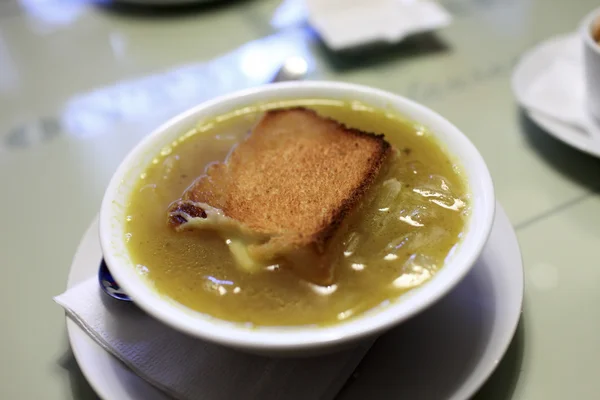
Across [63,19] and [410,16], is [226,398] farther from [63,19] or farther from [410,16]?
[63,19]

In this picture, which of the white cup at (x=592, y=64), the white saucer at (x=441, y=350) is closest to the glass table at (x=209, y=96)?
the white saucer at (x=441, y=350)

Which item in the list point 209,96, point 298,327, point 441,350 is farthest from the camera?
point 209,96

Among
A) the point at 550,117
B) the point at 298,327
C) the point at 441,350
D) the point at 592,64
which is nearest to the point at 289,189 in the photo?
the point at 298,327

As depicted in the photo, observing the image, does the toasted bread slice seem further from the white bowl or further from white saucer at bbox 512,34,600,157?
white saucer at bbox 512,34,600,157

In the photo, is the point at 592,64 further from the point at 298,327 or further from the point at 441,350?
the point at 298,327

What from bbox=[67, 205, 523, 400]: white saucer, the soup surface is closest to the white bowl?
the soup surface

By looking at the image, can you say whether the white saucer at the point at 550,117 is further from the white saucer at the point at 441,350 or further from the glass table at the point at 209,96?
the white saucer at the point at 441,350
